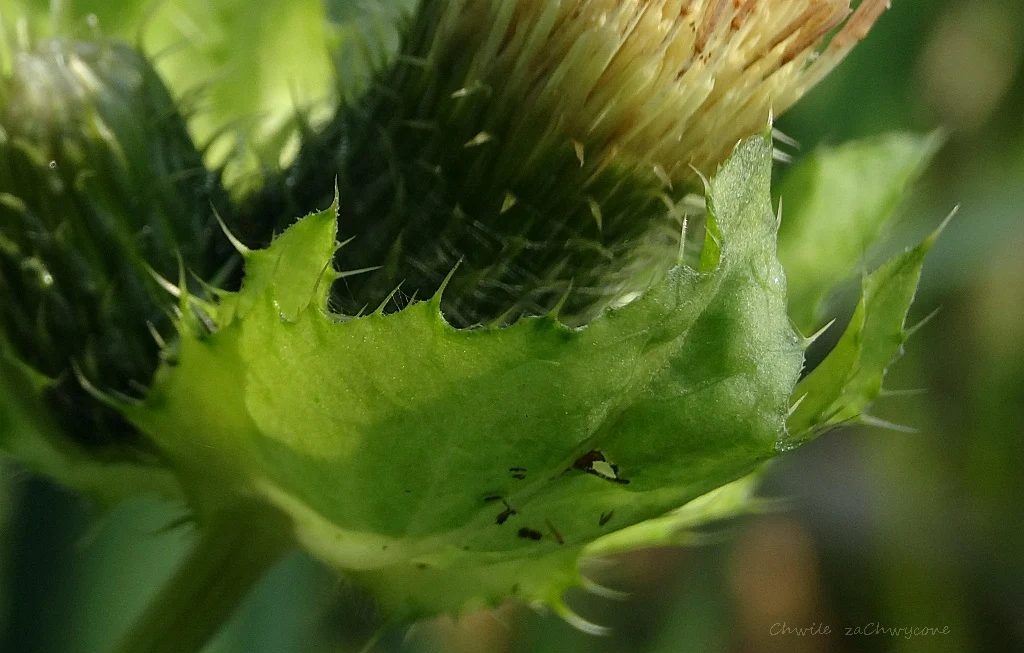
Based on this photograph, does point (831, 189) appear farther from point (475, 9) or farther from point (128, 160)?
point (128, 160)

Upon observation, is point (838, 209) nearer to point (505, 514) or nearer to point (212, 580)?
point (505, 514)

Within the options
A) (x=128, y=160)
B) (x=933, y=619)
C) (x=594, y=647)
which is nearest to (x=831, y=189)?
(x=128, y=160)

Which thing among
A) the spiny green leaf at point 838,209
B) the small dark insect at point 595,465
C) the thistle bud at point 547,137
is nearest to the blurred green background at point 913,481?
the spiny green leaf at point 838,209

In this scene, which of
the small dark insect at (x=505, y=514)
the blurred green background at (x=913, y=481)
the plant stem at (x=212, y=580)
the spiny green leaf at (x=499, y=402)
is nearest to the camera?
the spiny green leaf at (x=499, y=402)

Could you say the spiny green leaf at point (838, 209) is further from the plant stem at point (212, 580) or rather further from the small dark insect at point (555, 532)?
the plant stem at point (212, 580)

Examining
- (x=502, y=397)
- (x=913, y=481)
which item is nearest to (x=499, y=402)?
(x=502, y=397)

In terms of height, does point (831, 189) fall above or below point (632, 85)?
below

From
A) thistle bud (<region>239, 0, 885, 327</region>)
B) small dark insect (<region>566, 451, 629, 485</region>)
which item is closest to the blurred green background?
thistle bud (<region>239, 0, 885, 327</region>)
